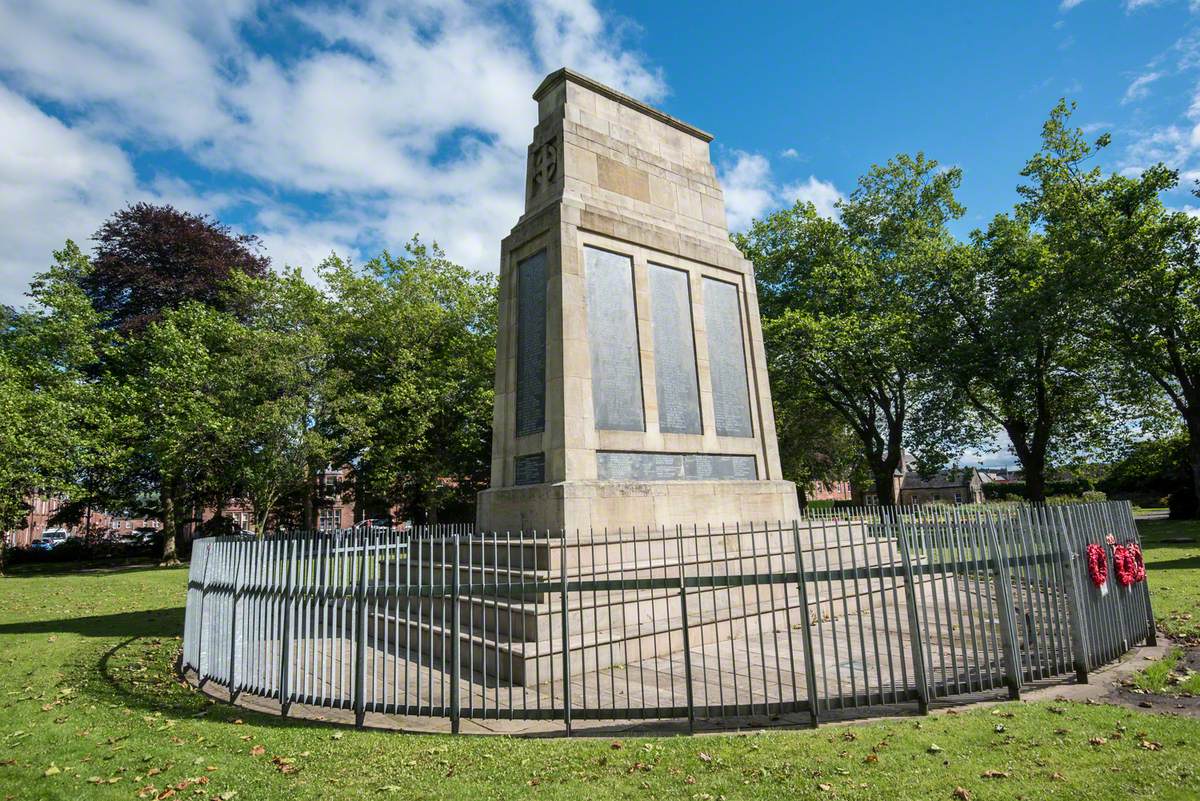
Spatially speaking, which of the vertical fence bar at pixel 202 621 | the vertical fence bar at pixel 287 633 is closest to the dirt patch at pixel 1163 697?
the vertical fence bar at pixel 287 633

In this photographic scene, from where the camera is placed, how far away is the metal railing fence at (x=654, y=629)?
20.9 ft

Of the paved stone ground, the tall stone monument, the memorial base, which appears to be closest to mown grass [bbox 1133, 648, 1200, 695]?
the paved stone ground

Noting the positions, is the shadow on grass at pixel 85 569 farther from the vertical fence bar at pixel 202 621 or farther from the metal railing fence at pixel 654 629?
the metal railing fence at pixel 654 629

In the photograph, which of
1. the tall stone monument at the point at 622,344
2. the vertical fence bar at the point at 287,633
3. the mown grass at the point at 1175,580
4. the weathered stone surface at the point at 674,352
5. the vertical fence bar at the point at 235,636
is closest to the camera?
the vertical fence bar at the point at 287,633

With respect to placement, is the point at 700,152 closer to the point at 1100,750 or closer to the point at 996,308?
the point at 1100,750

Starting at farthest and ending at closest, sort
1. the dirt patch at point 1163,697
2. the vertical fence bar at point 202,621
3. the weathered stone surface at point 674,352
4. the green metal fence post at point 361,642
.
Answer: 1. the weathered stone surface at point 674,352
2. the vertical fence bar at point 202,621
3. the green metal fence post at point 361,642
4. the dirt patch at point 1163,697

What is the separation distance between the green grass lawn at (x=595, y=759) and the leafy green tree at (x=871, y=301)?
23.3m

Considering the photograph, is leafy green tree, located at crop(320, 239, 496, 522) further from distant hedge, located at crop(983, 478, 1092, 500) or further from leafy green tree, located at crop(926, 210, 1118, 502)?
distant hedge, located at crop(983, 478, 1092, 500)

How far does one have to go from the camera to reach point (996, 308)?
2730 cm

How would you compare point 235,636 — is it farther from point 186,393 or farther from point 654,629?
point 186,393

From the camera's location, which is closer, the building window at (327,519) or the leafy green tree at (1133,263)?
the leafy green tree at (1133,263)

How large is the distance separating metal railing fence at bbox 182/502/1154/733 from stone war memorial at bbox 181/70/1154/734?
44 millimetres

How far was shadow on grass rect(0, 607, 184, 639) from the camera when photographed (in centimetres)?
1212

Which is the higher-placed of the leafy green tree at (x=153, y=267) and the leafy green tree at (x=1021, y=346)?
the leafy green tree at (x=153, y=267)
